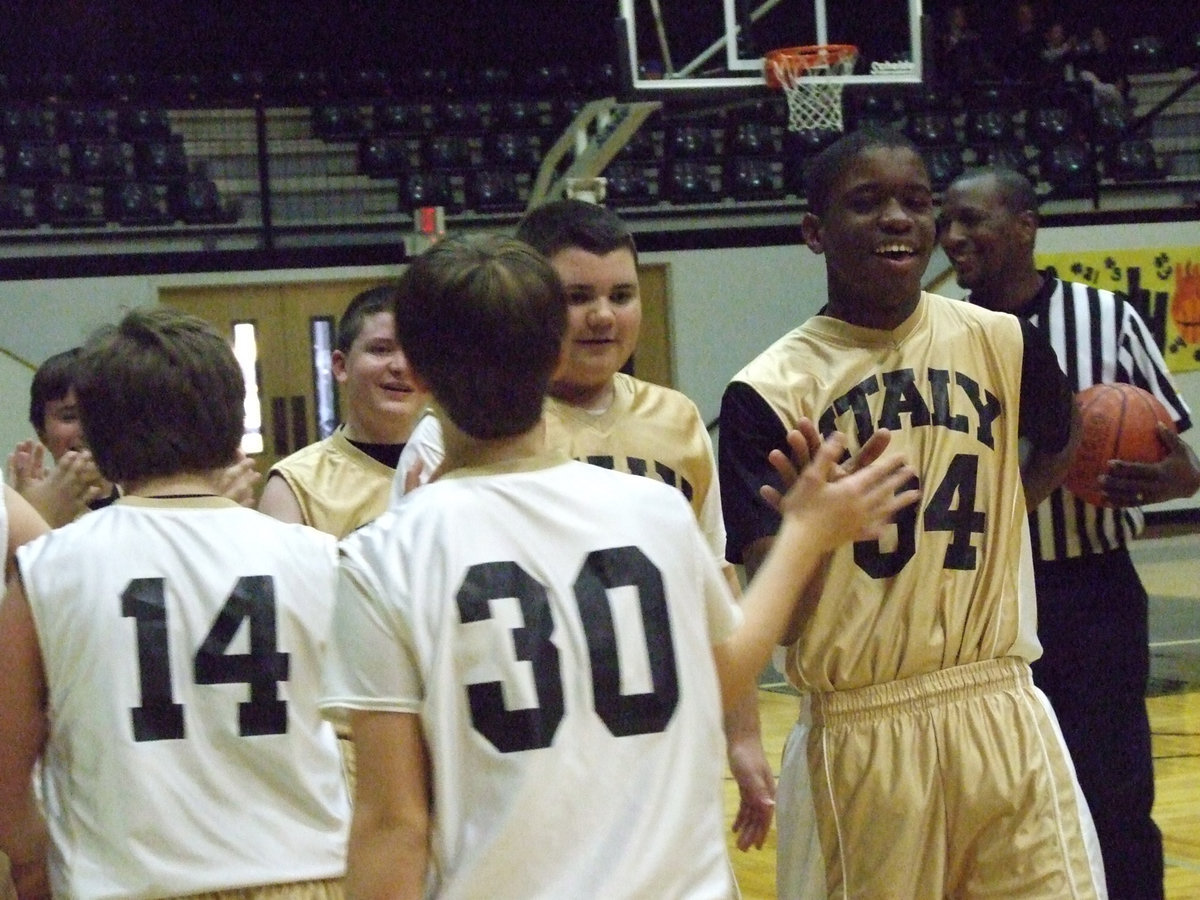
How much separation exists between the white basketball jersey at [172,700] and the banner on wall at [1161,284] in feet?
44.7

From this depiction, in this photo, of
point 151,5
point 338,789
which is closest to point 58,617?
point 338,789

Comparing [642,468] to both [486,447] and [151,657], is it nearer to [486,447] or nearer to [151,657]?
[151,657]

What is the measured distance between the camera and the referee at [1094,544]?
159 inches

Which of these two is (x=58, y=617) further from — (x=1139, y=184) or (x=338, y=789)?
(x=1139, y=184)

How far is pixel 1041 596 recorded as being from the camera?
4242 millimetres

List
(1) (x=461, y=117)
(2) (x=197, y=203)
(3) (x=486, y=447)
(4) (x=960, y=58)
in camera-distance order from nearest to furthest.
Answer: (3) (x=486, y=447) → (2) (x=197, y=203) → (1) (x=461, y=117) → (4) (x=960, y=58)

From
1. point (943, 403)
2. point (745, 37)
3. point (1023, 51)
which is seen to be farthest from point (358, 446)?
point (1023, 51)

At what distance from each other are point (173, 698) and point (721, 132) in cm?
1501

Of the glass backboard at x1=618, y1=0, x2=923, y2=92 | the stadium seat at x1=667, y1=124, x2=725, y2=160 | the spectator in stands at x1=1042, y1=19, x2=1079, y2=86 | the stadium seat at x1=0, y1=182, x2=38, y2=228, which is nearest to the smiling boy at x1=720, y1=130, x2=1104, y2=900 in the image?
the glass backboard at x1=618, y1=0, x2=923, y2=92

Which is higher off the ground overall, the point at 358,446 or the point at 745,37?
the point at 745,37

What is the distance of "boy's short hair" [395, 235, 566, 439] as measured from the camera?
6.62 ft

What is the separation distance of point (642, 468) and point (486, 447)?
1239 millimetres

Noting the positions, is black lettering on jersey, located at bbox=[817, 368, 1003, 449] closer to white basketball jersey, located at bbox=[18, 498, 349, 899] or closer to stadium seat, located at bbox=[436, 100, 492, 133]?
white basketball jersey, located at bbox=[18, 498, 349, 899]

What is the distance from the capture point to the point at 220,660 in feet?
8.39
